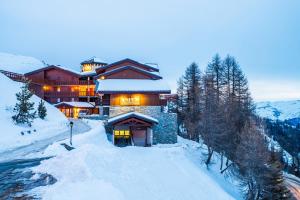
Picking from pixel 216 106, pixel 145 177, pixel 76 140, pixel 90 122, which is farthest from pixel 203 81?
pixel 145 177

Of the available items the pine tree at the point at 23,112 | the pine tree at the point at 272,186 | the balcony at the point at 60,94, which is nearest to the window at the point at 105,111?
the pine tree at the point at 23,112

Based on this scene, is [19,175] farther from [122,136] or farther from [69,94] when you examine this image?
[69,94]

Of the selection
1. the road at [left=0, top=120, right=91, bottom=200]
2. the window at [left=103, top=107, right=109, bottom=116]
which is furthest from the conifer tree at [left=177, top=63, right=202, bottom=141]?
the road at [left=0, top=120, right=91, bottom=200]

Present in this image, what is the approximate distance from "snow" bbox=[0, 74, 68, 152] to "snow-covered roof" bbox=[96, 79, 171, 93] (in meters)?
7.48

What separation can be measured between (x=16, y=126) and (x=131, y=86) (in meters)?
15.2

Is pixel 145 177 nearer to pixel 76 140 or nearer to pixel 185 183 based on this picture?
pixel 185 183

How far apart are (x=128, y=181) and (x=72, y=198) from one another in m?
4.64

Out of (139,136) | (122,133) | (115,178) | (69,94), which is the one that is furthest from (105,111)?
(115,178)

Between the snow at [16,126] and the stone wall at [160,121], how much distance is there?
7.68 metres

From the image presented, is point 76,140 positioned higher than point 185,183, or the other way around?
point 76,140

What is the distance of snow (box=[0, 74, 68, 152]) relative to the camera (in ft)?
83.8

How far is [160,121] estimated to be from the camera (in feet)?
116

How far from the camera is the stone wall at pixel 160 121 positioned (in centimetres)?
3506

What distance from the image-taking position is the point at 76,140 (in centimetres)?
2588
